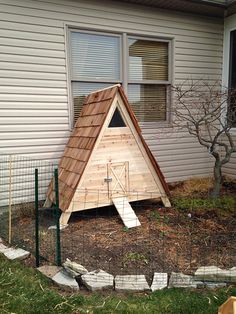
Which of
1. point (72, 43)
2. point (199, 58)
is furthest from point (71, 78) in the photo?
point (199, 58)

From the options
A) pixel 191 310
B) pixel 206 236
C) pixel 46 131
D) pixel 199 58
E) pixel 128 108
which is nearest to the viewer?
pixel 191 310

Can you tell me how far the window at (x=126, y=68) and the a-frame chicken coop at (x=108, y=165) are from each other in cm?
74

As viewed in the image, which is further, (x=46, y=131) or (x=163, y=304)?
(x=46, y=131)

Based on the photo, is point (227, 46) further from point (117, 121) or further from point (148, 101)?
point (117, 121)

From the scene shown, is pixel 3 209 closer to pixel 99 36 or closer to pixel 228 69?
pixel 99 36

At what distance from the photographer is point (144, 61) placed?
589cm

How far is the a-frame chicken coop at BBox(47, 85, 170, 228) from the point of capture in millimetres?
4242

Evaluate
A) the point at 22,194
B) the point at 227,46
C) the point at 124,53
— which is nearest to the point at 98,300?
the point at 22,194

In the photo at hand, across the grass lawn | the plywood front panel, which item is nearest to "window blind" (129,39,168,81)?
the plywood front panel

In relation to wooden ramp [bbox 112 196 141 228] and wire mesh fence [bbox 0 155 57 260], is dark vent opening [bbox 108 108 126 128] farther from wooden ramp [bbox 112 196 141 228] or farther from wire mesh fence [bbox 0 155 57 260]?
wire mesh fence [bbox 0 155 57 260]

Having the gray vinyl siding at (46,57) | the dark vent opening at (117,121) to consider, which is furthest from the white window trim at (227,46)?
the dark vent opening at (117,121)

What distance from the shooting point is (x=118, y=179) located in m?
4.56

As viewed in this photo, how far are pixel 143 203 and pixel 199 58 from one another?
3416mm

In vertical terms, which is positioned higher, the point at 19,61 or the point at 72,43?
the point at 72,43
